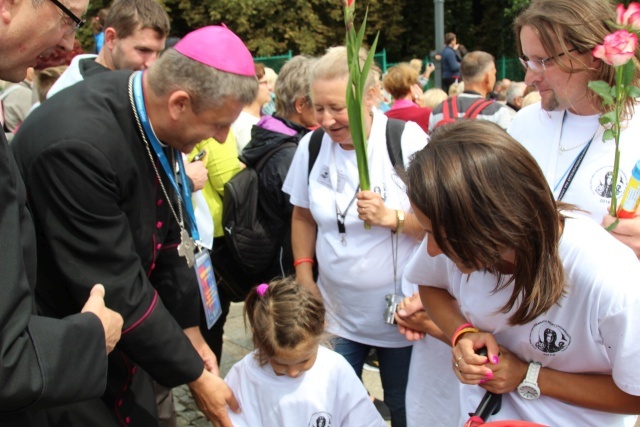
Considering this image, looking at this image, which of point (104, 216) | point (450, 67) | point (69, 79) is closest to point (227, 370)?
point (69, 79)

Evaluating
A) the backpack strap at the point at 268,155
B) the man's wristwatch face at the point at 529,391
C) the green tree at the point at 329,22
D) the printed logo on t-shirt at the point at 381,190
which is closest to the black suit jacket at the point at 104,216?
the printed logo on t-shirt at the point at 381,190

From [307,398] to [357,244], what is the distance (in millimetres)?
699

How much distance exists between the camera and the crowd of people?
1604mm

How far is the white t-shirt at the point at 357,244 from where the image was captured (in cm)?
289

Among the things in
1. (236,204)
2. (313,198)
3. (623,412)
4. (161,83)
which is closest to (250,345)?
(236,204)

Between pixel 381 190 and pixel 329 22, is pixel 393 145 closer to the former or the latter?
pixel 381 190

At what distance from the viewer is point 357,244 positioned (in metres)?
2.91

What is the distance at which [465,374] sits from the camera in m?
1.83

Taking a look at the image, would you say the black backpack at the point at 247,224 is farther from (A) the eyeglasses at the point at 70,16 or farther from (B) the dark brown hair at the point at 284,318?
(A) the eyeglasses at the point at 70,16

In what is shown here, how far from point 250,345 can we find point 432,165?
354cm

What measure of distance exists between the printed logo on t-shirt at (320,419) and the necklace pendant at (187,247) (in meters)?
0.73

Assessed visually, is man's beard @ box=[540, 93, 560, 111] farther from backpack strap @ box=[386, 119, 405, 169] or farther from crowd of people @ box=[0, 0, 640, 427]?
backpack strap @ box=[386, 119, 405, 169]

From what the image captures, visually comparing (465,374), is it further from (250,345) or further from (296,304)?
(250,345)

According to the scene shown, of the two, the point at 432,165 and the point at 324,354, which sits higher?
the point at 432,165
